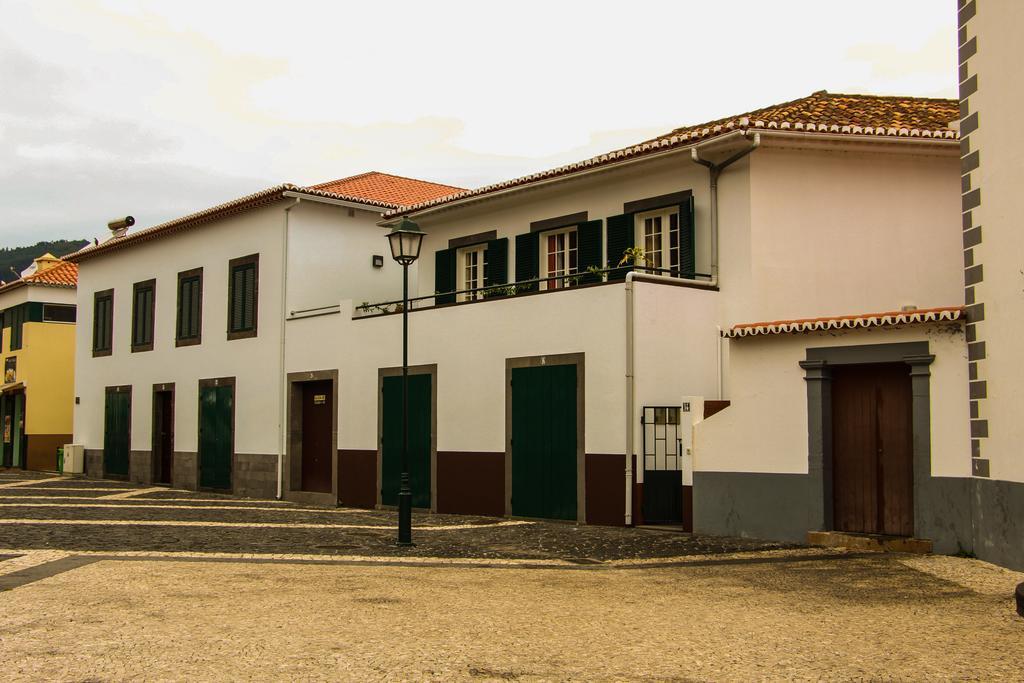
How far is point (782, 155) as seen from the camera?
16.1 m

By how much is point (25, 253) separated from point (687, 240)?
83019 mm

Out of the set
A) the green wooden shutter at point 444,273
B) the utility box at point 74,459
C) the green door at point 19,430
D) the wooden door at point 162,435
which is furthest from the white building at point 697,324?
the green door at point 19,430

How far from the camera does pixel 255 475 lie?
23.4 metres

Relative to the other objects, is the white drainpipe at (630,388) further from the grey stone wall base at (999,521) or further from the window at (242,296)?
the window at (242,296)

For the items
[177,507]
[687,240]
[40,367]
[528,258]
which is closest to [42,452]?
[40,367]

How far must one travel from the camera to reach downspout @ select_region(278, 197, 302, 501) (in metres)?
22.7

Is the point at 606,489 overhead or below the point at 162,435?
below

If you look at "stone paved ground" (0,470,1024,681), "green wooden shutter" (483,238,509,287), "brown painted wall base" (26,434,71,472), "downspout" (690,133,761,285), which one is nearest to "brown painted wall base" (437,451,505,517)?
"stone paved ground" (0,470,1024,681)

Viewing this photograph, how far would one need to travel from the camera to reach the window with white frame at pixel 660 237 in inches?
675

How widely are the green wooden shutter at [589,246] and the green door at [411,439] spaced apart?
3.49 meters

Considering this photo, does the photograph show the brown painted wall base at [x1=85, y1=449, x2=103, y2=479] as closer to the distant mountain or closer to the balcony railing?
the balcony railing

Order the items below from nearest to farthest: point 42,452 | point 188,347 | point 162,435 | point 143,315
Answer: point 188,347, point 162,435, point 143,315, point 42,452

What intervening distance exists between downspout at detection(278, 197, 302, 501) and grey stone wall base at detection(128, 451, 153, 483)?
657cm

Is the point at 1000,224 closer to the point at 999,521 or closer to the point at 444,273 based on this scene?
the point at 999,521
